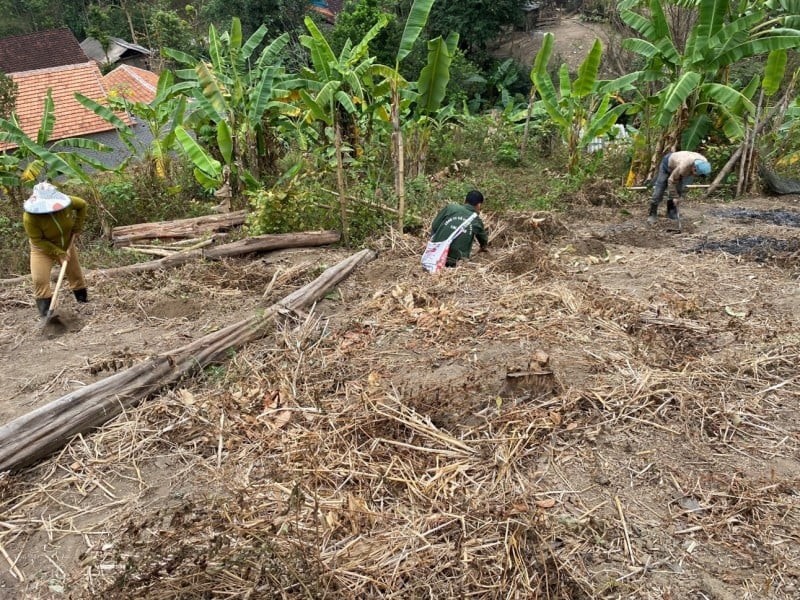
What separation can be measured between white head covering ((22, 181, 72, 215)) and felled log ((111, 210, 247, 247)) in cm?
216

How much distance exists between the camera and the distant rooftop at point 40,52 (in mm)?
22641

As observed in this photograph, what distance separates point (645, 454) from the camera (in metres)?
3.18

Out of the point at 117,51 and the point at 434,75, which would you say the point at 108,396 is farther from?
the point at 117,51

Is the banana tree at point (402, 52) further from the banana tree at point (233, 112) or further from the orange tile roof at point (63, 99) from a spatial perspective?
the orange tile roof at point (63, 99)

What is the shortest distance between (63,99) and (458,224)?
54.9 feet

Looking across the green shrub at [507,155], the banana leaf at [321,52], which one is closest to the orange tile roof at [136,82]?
the green shrub at [507,155]

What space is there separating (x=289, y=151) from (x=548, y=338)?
25.6 ft

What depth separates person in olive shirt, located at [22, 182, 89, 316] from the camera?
4.84 meters

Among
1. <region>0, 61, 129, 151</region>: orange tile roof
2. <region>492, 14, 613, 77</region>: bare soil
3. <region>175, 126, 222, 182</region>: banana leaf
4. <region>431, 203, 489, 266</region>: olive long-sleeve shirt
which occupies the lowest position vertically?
<region>0, 61, 129, 151</region>: orange tile roof

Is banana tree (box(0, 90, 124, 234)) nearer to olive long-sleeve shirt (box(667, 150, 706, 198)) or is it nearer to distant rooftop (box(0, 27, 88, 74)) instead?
olive long-sleeve shirt (box(667, 150, 706, 198))

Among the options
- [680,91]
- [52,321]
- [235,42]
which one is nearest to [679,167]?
[680,91]

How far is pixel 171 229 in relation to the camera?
7.11 m

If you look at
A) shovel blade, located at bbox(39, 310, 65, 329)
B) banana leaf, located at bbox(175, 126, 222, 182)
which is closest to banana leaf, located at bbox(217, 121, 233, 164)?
banana leaf, located at bbox(175, 126, 222, 182)

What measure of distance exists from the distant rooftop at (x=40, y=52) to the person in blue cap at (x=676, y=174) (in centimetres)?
2408
